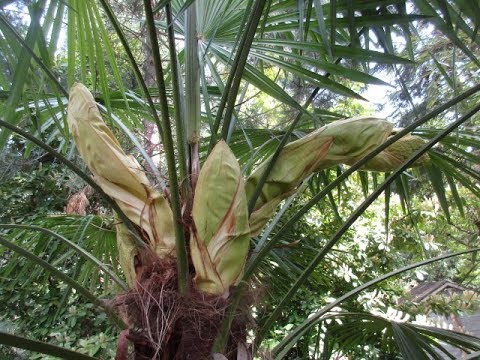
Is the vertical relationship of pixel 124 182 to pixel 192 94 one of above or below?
below

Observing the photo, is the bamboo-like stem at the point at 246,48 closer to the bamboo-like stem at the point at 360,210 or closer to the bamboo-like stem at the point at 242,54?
the bamboo-like stem at the point at 242,54

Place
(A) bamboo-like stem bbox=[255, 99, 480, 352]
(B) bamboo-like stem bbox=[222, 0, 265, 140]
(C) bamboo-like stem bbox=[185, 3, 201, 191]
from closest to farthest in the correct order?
(B) bamboo-like stem bbox=[222, 0, 265, 140] → (A) bamboo-like stem bbox=[255, 99, 480, 352] → (C) bamboo-like stem bbox=[185, 3, 201, 191]

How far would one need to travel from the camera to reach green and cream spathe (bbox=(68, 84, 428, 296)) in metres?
0.79

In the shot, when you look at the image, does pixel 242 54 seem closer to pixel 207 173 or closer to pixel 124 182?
pixel 207 173

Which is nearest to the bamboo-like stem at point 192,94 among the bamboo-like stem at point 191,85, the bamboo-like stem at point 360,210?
the bamboo-like stem at point 191,85

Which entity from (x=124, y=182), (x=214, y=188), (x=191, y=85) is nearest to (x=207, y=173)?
(x=214, y=188)

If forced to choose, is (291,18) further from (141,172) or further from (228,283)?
(228,283)

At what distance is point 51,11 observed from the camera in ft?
3.39

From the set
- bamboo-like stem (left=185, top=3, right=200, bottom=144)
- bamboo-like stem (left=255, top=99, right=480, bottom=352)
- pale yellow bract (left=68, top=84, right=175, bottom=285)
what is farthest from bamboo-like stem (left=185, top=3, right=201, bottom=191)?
bamboo-like stem (left=255, top=99, right=480, bottom=352)

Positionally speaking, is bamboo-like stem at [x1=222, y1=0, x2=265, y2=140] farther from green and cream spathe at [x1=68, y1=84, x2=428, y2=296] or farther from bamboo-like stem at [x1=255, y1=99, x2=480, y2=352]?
bamboo-like stem at [x1=255, y1=99, x2=480, y2=352]

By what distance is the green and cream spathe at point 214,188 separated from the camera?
2.59 ft

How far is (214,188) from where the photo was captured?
79 cm

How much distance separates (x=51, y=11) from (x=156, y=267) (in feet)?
2.20

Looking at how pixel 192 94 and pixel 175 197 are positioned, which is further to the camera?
pixel 192 94
